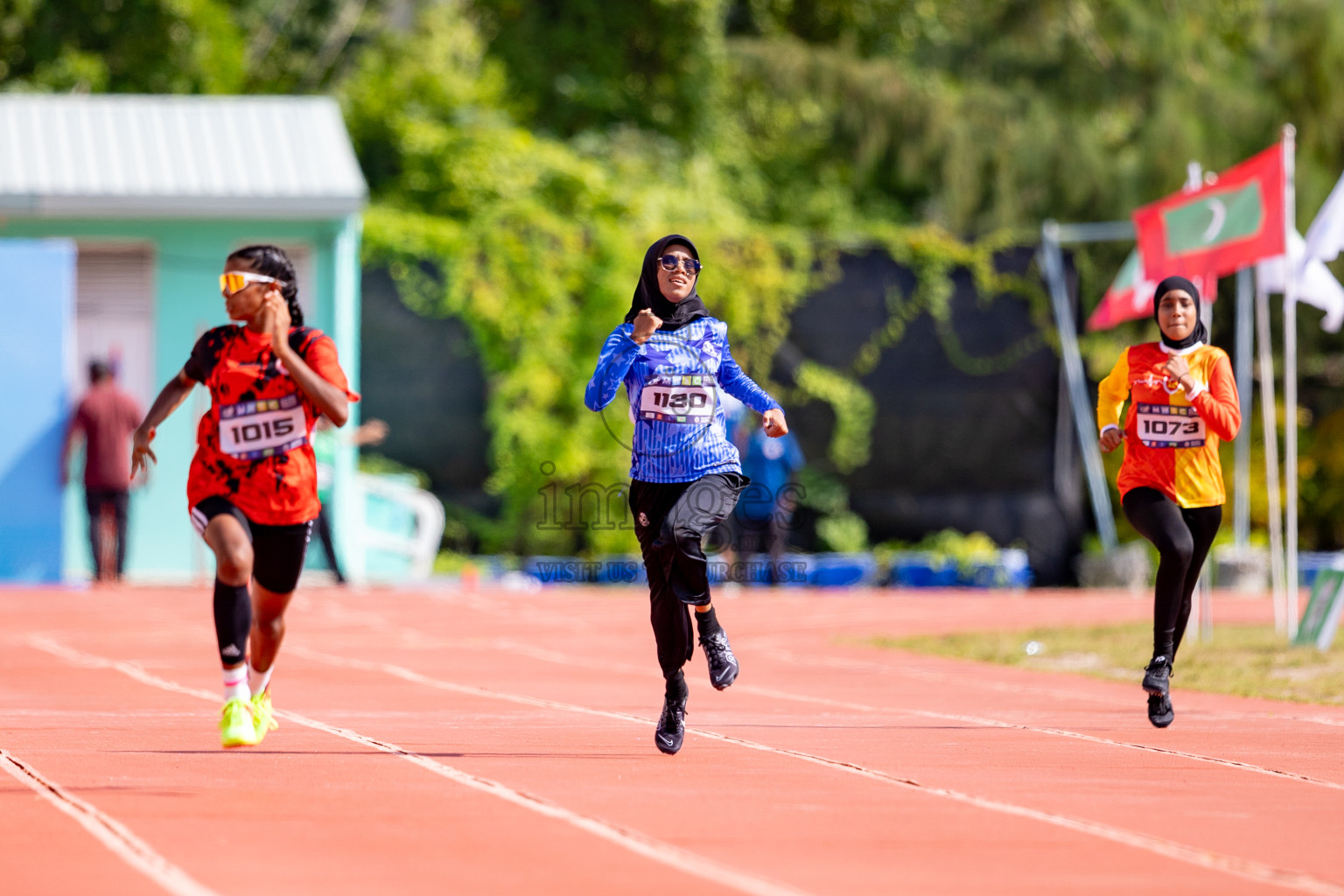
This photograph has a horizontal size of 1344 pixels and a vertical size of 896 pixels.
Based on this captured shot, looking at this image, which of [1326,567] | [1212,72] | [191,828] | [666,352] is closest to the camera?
[191,828]

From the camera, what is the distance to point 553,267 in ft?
67.4

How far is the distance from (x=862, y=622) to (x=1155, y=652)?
7.13 m

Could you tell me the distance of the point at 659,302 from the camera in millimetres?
7508

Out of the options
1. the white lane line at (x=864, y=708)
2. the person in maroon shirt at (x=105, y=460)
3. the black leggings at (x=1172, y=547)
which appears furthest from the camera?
the person in maroon shirt at (x=105, y=460)

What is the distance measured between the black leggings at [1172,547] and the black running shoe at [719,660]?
6.79 ft

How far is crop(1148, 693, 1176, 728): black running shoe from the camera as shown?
27.3 feet

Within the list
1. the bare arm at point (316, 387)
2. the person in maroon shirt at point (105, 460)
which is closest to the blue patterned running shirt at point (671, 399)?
the bare arm at point (316, 387)

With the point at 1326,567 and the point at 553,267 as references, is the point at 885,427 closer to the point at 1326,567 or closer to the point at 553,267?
the point at 553,267

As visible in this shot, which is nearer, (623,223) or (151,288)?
(151,288)

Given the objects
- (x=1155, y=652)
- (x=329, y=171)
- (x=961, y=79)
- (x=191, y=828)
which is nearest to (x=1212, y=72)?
(x=961, y=79)

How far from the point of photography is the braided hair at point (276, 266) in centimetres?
702

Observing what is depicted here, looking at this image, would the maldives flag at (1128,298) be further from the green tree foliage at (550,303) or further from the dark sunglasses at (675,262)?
the dark sunglasses at (675,262)

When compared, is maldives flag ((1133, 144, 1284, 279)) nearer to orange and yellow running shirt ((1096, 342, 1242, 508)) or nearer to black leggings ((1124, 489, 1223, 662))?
orange and yellow running shirt ((1096, 342, 1242, 508))

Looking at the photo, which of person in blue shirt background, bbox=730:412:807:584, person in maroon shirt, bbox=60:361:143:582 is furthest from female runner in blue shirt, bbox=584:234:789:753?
person in blue shirt background, bbox=730:412:807:584
